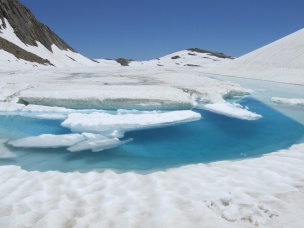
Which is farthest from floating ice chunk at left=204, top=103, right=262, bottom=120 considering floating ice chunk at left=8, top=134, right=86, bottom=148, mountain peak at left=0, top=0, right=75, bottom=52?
mountain peak at left=0, top=0, right=75, bottom=52

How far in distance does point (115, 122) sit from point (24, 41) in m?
58.1

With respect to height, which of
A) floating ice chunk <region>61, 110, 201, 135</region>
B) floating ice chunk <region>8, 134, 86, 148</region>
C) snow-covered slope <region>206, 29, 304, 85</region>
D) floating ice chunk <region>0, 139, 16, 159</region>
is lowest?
floating ice chunk <region>0, 139, 16, 159</region>

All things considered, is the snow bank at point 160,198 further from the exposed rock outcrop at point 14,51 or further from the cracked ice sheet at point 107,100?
the exposed rock outcrop at point 14,51

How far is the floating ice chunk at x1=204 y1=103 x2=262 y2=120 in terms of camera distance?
36.8 ft

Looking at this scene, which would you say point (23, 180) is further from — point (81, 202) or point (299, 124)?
point (299, 124)

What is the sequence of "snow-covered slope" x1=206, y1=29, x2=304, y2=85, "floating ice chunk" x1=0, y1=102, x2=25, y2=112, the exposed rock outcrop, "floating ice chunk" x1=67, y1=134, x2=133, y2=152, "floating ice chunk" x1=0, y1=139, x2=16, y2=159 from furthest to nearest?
1. the exposed rock outcrop
2. "snow-covered slope" x1=206, y1=29, x2=304, y2=85
3. "floating ice chunk" x1=0, y1=102, x2=25, y2=112
4. "floating ice chunk" x1=67, y1=134, x2=133, y2=152
5. "floating ice chunk" x1=0, y1=139, x2=16, y2=159

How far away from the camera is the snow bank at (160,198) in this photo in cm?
348

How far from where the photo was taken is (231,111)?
1177 centimetres

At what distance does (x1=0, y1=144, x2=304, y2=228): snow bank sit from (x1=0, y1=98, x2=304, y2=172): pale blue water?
2.81 ft

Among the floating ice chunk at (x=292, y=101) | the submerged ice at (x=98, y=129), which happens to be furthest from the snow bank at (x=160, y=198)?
the floating ice chunk at (x=292, y=101)

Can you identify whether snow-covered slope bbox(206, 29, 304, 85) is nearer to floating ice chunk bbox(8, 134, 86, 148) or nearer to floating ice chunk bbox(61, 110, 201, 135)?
floating ice chunk bbox(61, 110, 201, 135)

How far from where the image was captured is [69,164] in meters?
6.21

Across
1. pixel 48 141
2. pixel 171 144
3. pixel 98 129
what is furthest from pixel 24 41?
pixel 171 144

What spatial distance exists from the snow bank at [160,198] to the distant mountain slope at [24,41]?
121 ft
